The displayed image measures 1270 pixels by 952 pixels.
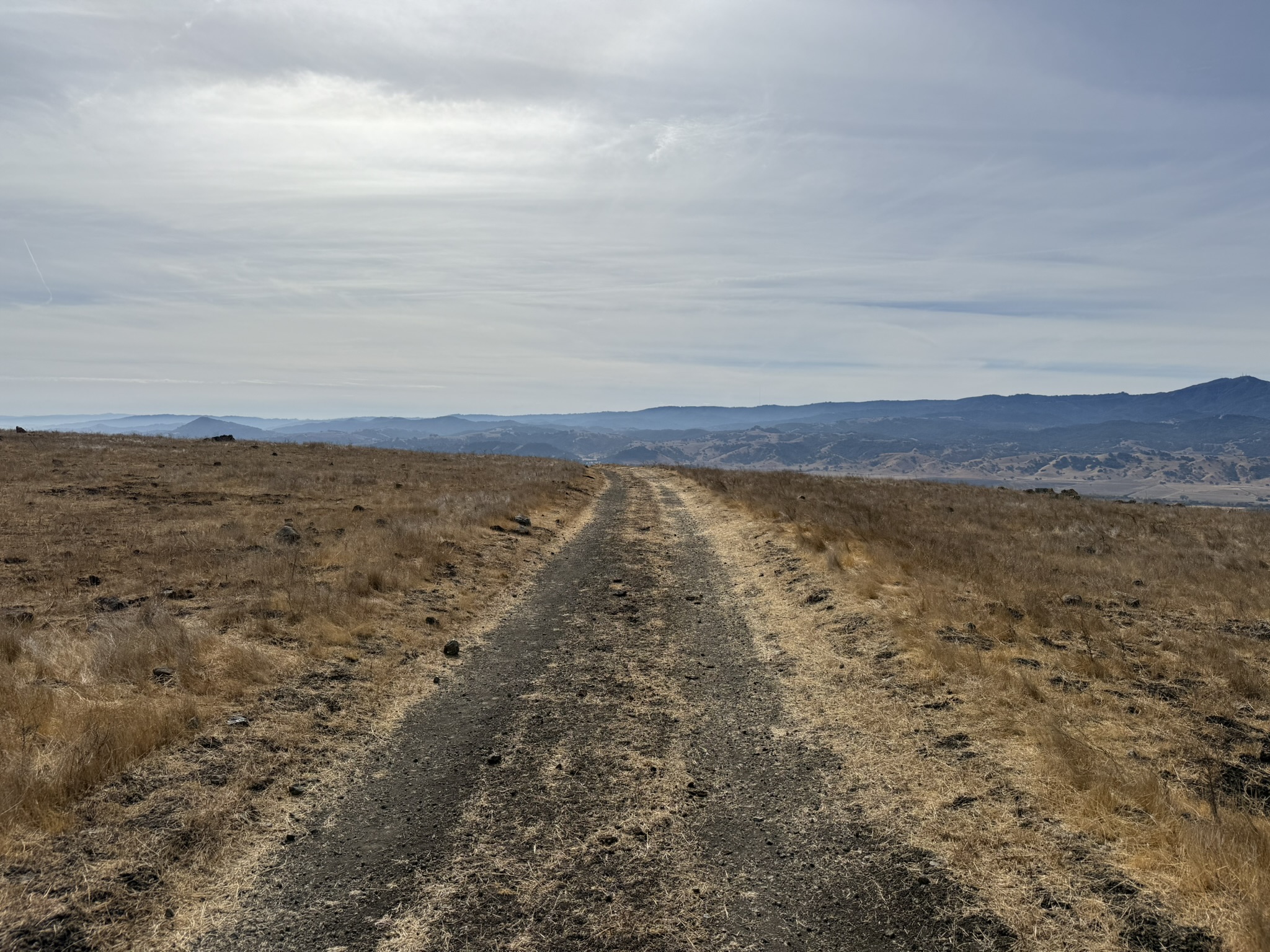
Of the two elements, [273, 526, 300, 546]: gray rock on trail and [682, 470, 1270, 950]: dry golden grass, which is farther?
[273, 526, 300, 546]: gray rock on trail

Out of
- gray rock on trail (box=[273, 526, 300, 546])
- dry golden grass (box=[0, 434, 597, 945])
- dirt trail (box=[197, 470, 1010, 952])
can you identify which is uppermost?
gray rock on trail (box=[273, 526, 300, 546])

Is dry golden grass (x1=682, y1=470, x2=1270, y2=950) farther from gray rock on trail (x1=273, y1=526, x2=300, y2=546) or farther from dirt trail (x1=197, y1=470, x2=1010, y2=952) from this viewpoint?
gray rock on trail (x1=273, y1=526, x2=300, y2=546)

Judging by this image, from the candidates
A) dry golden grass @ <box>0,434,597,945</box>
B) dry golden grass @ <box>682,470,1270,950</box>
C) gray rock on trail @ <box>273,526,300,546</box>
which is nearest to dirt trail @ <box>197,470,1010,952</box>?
dry golden grass @ <box>0,434,597,945</box>

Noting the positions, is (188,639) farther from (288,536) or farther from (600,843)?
(288,536)

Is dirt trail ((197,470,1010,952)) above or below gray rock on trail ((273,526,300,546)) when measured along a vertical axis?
below

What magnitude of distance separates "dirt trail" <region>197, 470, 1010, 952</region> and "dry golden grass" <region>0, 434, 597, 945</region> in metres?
1.09

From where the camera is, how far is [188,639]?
32.3 ft

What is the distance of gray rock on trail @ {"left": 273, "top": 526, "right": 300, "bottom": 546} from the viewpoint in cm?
1856

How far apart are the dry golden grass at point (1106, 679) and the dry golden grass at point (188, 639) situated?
7029 millimetres

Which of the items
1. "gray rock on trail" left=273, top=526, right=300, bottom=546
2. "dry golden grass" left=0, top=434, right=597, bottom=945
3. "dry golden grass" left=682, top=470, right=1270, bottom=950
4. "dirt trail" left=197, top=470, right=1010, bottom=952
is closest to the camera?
"dirt trail" left=197, top=470, right=1010, bottom=952

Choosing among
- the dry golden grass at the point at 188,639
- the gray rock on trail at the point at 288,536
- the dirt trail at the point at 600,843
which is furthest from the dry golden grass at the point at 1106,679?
the gray rock on trail at the point at 288,536

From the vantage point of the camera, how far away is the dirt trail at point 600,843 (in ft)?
15.5

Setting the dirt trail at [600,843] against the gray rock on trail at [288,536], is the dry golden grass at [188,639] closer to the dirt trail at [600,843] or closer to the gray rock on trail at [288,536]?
the gray rock on trail at [288,536]

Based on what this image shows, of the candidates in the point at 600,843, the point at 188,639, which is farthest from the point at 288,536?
the point at 600,843
